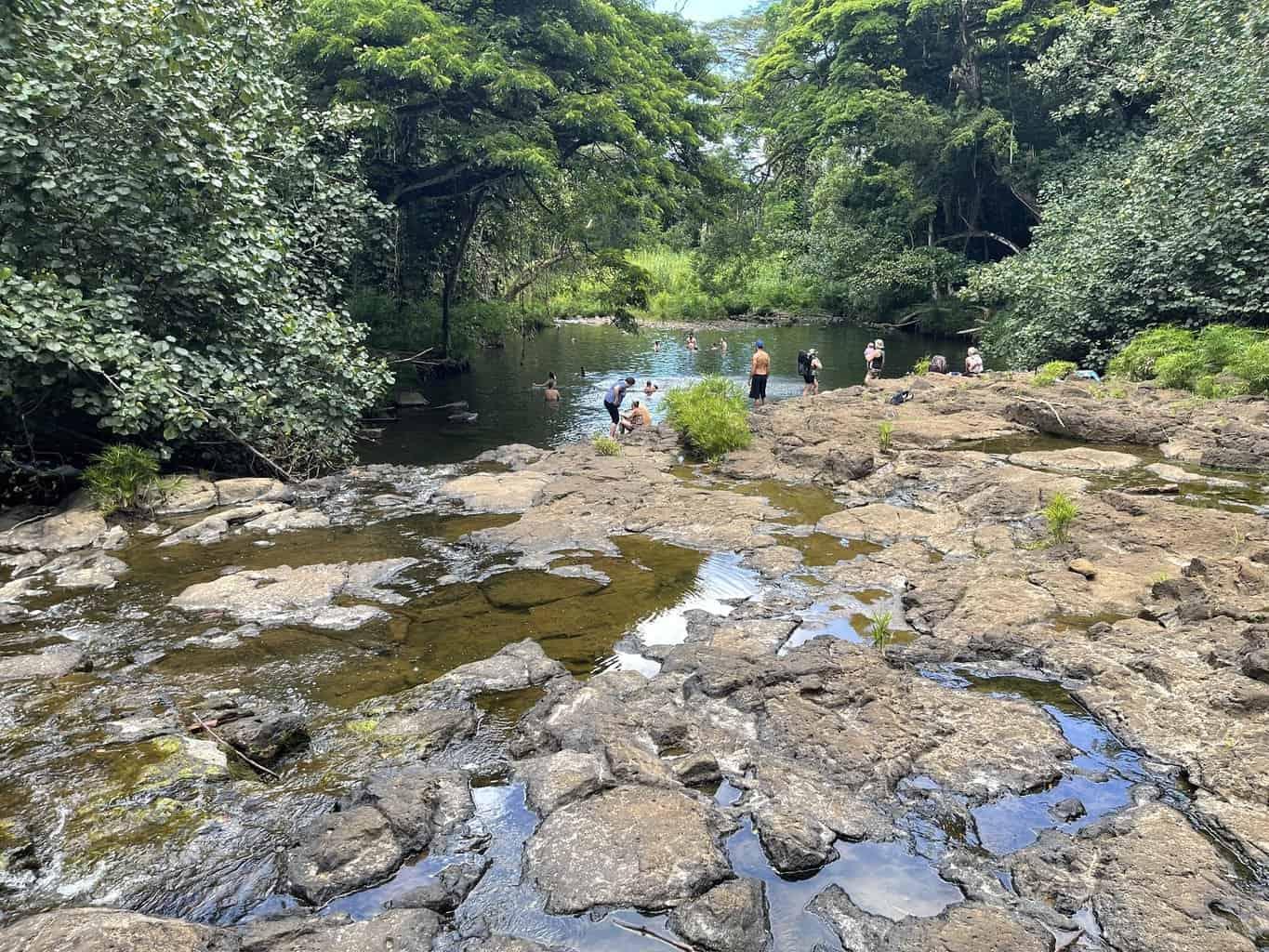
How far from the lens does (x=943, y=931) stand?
352 centimetres

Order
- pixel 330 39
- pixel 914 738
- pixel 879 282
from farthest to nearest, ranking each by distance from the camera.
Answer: pixel 879 282 < pixel 330 39 < pixel 914 738

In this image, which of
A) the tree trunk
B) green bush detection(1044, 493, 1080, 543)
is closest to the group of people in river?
the tree trunk

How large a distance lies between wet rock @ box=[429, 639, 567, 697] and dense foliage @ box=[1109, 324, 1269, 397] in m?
14.4

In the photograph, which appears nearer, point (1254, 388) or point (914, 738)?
point (914, 738)

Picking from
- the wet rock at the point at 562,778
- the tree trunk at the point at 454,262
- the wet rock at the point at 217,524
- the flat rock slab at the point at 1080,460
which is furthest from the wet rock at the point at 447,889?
the tree trunk at the point at 454,262

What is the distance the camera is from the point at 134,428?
360 inches

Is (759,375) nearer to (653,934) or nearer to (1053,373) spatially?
(1053,373)

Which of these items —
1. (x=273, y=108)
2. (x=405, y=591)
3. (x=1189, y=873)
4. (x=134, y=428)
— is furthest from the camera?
(x=273, y=108)

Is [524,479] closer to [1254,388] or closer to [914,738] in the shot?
[914,738]

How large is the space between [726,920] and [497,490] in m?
8.33

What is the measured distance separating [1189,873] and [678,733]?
273cm

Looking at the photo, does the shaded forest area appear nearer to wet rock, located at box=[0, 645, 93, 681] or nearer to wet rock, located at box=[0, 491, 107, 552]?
wet rock, located at box=[0, 491, 107, 552]

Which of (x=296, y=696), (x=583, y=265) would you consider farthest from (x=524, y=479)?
(x=583, y=265)

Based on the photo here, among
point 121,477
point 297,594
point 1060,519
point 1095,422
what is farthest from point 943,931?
point 1095,422
